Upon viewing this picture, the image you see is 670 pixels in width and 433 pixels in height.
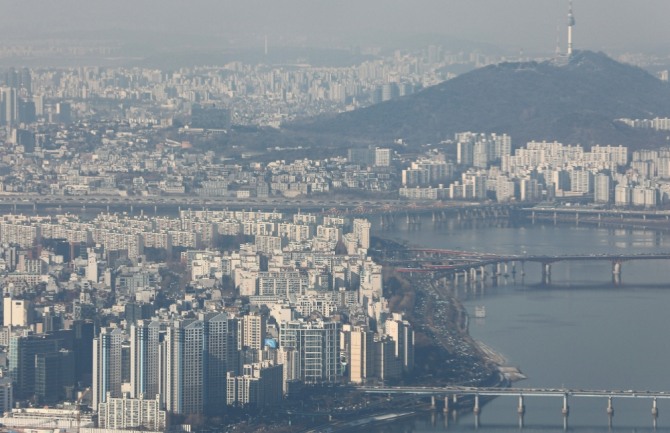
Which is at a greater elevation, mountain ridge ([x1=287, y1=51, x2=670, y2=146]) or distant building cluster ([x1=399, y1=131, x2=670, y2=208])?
mountain ridge ([x1=287, y1=51, x2=670, y2=146])

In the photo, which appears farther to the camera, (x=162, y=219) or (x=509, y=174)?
(x=509, y=174)

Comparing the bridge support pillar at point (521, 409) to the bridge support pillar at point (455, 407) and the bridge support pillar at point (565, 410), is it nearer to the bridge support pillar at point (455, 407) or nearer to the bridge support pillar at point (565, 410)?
the bridge support pillar at point (565, 410)

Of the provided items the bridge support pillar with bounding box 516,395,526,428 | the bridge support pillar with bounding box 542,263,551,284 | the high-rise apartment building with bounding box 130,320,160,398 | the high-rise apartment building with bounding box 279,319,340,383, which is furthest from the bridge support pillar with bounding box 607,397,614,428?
the bridge support pillar with bounding box 542,263,551,284

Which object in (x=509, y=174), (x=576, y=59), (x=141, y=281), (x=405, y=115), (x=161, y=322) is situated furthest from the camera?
(x=576, y=59)

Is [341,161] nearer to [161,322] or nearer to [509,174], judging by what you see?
[509,174]

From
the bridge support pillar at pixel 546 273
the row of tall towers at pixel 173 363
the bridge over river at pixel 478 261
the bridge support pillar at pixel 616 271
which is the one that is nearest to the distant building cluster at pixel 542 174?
the bridge over river at pixel 478 261

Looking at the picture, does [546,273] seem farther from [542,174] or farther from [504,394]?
[542,174]

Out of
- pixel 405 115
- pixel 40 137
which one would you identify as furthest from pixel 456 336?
pixel 405 115

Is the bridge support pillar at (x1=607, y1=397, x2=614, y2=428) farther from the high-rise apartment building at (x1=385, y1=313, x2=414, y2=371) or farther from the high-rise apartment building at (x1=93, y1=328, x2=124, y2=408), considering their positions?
the high-rise apartment building at (x1=93, y1=328, x2=124, y2=408)
